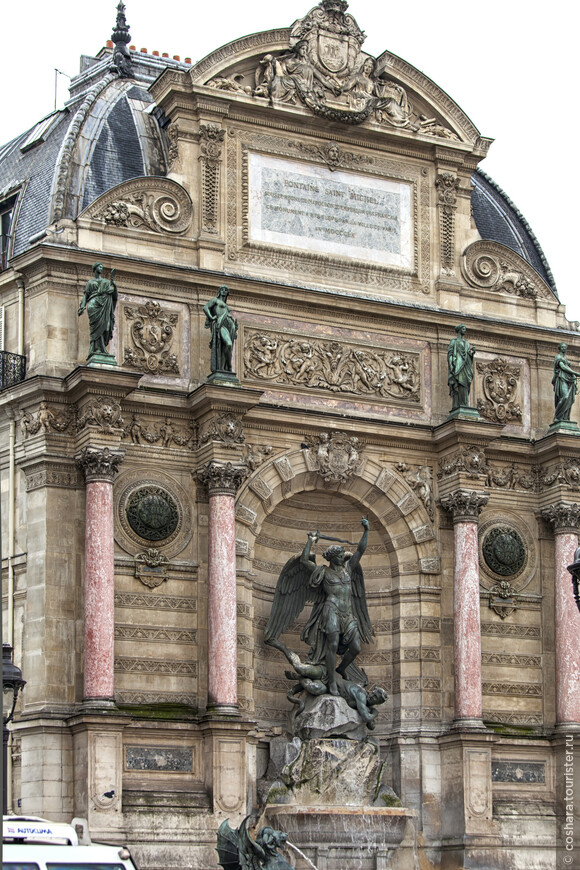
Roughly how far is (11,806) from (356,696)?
546cm

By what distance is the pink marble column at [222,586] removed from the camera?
25.0 meters

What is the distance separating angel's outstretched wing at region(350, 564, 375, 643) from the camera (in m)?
27.3

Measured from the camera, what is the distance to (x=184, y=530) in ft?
85.8

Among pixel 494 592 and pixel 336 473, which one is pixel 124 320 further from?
pixel 494 592

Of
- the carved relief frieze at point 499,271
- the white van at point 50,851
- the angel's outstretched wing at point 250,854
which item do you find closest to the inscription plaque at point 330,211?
the carved relief frieze at point 499,271

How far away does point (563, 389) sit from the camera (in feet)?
94.1

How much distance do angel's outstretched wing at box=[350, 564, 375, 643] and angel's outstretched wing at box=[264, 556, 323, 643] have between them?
2.24ft

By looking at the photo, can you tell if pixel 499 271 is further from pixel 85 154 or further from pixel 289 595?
pixel 85 154

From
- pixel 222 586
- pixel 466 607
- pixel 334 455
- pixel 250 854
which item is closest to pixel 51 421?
pixel 222 586

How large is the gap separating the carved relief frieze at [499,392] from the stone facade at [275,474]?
0.04 m

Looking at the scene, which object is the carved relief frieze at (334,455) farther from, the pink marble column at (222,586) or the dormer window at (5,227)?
the dormer window at (5,227)

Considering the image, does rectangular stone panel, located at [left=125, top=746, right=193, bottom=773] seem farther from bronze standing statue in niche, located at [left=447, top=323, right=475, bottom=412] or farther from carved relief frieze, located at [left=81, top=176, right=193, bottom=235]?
carved relief frieze, located at [left=81, top=176, right=193, bottom=235]

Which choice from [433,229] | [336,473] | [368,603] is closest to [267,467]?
[336,473]

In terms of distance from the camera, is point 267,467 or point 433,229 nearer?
point 267,467
